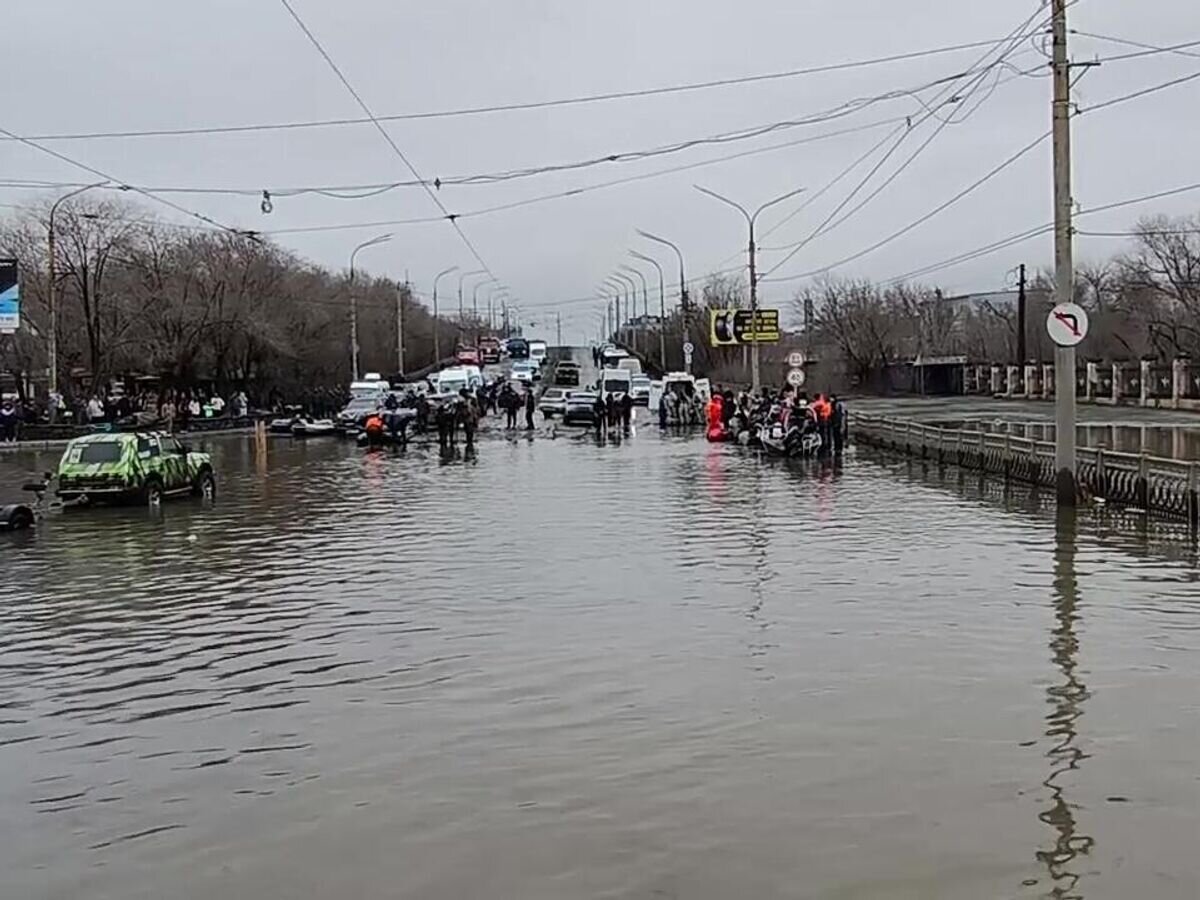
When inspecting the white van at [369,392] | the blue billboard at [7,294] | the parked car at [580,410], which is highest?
the blue billboard at [7,294]

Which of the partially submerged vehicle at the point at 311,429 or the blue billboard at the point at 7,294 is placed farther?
the partially submerged vehicle at the point at 311,429

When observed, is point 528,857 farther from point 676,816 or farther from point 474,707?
point 474,707

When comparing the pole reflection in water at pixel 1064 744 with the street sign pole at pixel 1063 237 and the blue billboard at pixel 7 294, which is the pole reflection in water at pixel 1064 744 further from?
the blue billboard at pixel 7 294

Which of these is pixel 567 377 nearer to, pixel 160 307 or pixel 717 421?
A: pixel 160 307

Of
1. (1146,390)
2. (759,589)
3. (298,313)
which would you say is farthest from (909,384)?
(759,589)

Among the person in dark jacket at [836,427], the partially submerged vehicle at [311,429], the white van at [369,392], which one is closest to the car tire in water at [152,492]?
the person in dark jacket at [836,427]

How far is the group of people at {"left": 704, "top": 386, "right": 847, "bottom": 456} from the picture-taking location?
38.5 m

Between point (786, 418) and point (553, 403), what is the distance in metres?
32.5

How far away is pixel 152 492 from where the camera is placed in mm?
26344

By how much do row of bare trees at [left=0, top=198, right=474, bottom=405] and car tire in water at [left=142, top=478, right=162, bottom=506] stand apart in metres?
31.3

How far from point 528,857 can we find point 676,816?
90cm

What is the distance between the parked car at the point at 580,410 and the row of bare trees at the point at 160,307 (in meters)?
18.4

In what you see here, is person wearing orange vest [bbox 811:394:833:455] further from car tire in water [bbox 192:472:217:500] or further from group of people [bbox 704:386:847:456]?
car tire in water [bbox 192:472:217:500]

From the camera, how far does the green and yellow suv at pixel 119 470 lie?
84.6ft
